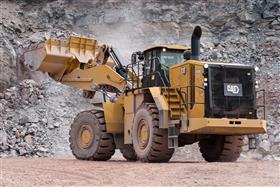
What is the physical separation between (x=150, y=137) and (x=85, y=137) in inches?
108

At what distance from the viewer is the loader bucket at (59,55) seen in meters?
14.1

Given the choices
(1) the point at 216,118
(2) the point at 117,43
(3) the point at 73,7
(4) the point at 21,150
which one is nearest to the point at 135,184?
(1) the point at 216,118

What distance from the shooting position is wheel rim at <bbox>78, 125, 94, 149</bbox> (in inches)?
551

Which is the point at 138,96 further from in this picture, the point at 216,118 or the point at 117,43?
the point at 117,43

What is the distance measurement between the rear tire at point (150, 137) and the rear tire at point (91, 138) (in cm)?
131

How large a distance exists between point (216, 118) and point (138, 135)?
6.06 feet

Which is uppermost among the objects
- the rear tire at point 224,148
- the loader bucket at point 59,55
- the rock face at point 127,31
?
the rock face at point 127,31

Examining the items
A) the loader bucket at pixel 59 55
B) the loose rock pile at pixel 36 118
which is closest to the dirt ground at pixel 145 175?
the loader bucket at pixel 59 55

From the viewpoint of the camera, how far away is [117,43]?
22.9 metres

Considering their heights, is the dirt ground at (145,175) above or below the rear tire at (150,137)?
below

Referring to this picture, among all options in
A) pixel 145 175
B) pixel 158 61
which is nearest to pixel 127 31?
pixel 158 61

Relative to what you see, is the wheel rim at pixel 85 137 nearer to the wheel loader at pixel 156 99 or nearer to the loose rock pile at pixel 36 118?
the wheel loader at pixel 156 99

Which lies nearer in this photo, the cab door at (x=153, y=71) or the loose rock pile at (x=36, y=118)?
the cab door at (x=153, y=71)

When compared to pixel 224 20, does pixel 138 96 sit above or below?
below
